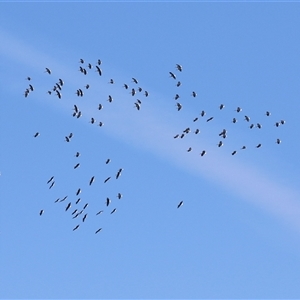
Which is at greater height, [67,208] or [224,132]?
[224,132]

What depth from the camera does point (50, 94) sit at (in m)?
123

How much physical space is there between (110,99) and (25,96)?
10.9m

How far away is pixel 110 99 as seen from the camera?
413 feet

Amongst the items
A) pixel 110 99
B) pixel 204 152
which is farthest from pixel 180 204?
pixel 110 99

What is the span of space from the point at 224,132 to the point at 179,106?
8.86m

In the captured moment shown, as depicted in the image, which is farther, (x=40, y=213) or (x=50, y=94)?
(x=40, y=213)

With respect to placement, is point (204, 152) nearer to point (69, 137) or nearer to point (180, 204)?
point (180, 204)

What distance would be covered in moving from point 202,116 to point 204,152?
14.7 ft

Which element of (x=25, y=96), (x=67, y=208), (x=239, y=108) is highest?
(x=239, y=108)

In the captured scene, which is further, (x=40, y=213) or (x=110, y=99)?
(x=40, y=213)

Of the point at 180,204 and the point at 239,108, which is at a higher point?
the point at 239,108

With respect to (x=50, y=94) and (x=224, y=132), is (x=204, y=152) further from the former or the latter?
(x=50, y=94)

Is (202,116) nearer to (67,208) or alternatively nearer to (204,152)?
(204,152)

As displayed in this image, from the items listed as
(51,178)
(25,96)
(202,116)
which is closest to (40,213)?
(51,178)
